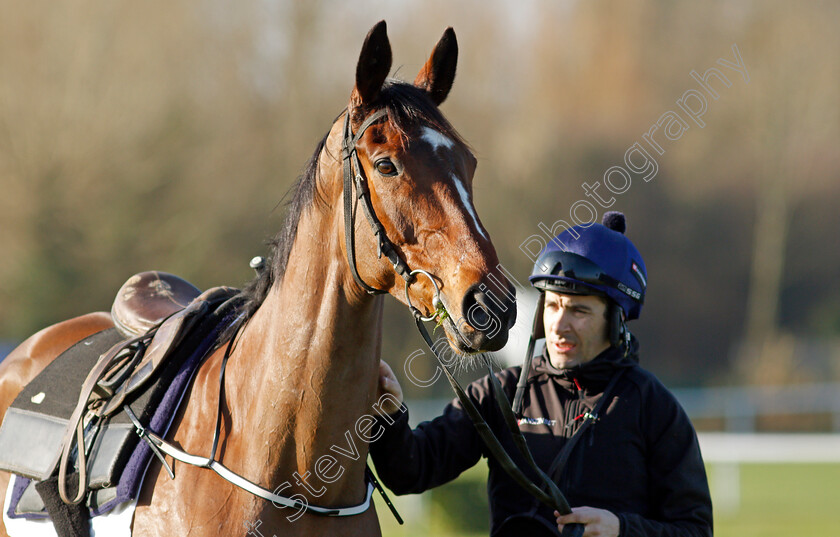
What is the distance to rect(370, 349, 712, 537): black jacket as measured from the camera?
8.71 ft

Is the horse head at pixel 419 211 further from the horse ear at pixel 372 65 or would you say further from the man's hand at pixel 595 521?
the man's hand at pixel 595 521

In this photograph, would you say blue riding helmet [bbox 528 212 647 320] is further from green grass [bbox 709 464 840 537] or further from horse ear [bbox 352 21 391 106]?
green grass [bbox 709 464 840 537]

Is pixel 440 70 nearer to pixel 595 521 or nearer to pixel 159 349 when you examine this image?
pixel 159 349

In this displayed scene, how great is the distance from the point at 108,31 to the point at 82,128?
1.72m

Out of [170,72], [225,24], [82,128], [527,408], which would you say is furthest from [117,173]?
[527,408]

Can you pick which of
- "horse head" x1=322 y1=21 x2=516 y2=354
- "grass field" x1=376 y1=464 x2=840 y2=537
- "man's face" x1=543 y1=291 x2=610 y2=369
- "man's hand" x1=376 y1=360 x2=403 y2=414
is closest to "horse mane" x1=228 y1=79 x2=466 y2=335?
"horse head" x1=322 y1=21 x2=516 y2=354


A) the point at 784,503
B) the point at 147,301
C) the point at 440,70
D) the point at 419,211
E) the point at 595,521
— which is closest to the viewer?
the point at 419,211

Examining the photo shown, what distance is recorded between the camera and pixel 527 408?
2.97 metres

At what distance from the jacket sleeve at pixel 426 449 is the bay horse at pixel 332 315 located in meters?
0.27

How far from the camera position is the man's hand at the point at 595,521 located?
252 centimetres

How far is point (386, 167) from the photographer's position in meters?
2.29

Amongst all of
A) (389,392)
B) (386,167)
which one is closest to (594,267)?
(389,392)

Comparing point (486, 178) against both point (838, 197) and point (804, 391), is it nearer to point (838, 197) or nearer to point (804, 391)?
point (804, 391)

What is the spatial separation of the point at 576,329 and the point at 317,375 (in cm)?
98
